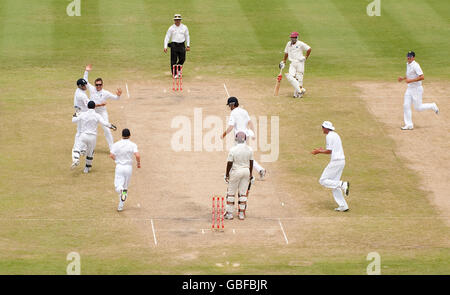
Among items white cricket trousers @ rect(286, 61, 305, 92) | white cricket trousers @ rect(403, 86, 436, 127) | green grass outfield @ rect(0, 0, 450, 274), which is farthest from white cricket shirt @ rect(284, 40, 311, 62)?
white cricket trousers @ rect(403, 86, 436, 127)

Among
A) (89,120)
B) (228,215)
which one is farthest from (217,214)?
(89,120)

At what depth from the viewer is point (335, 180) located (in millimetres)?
25062

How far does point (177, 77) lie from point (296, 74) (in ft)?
13.9

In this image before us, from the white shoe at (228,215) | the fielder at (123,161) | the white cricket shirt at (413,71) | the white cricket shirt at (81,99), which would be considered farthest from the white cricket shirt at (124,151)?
the white cricket shirt at (413,71)

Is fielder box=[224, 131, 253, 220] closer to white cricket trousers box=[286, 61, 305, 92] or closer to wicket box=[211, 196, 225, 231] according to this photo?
wicket box=[211, 196, 225, 231]

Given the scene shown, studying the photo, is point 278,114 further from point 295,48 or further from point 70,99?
point 70,99

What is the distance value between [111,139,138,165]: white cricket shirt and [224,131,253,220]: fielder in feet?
7.96

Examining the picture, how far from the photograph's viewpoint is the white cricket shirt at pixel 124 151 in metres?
24.6

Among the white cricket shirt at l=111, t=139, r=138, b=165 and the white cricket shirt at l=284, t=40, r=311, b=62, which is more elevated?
the white cricket shirt at l=284, t=40, r=311, b=62

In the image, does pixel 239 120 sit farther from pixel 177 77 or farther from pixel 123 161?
pixel 177 77

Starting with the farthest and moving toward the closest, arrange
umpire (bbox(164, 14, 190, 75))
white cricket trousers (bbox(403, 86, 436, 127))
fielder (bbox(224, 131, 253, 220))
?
1. umpire (bbox(164, 14, 190, 75))
2. white cricket trousers (bbox(403, 86, 436, 127))
3. fielder (bbox(224, 131, 253, 220))

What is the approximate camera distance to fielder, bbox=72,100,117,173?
89.8 ft

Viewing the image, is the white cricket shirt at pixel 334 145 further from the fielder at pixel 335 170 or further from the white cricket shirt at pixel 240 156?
the white cricket shirt at pixel 240 156

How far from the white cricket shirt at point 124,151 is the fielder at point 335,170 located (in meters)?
4.73
